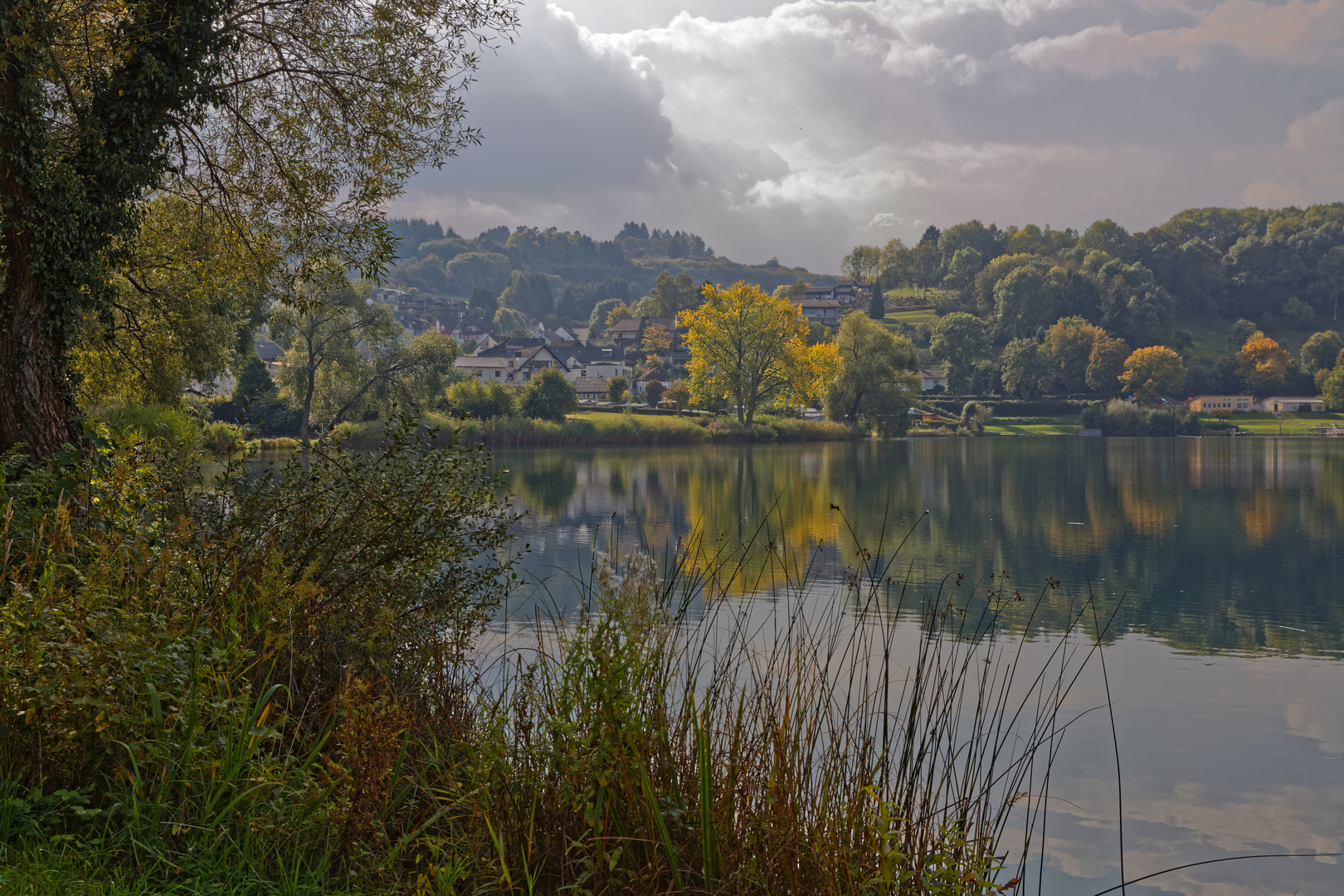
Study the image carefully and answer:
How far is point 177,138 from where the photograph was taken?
8.94 m

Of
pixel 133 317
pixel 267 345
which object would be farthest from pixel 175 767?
pixel 267 345

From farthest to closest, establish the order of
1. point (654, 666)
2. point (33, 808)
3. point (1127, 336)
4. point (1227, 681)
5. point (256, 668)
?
point (1127, 336) < point (1227, 681) < point (256, 668) < point (654, 666) < point (33, 808)

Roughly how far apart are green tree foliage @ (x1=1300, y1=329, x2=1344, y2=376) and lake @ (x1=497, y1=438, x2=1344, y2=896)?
2967 inches

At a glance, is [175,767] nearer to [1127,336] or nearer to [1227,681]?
[1227,681]

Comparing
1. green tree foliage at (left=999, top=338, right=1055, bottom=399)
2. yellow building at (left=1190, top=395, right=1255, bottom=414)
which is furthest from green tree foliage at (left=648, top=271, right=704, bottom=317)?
yellow building at (left=1190, top=395, right=1255, bottom=414)

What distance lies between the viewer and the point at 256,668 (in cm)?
451

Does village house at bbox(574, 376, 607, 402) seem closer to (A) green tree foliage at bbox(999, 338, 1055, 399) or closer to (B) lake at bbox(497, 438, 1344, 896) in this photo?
(A) green tree foliage at bbox(999, 338, 1055, 399)

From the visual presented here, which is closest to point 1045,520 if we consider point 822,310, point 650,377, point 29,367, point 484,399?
point 29,367

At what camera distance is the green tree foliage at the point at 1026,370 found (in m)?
100

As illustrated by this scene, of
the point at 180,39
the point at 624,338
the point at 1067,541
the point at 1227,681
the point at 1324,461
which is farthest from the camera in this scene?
the point at 624,338

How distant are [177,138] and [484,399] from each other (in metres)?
46.9

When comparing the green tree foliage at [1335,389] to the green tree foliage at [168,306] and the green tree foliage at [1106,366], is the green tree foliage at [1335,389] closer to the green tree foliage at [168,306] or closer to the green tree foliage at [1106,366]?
the green tree foliage at [1106,366]

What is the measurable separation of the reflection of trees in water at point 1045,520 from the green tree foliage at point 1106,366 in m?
52.7

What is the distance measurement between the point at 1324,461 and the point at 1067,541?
35.1m
